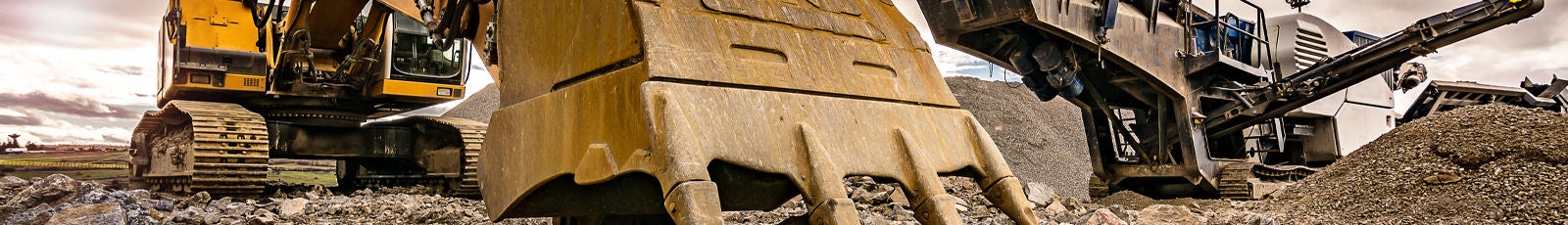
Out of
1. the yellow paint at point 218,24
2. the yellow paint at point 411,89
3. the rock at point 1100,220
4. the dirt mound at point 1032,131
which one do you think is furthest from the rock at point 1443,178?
the yellow paint at point 218,24

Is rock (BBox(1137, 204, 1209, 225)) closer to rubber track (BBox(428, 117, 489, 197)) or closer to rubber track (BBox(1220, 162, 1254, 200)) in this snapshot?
rubber track (BBox(1220, 162, 1254, 200))

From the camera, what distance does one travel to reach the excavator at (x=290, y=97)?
660 cm

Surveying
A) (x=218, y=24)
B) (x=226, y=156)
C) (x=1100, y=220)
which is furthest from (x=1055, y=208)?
(x=218, y=24)

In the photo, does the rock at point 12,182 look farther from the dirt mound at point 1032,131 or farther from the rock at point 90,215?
the dirt mound at point 1032,131

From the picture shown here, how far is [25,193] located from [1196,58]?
6798mm

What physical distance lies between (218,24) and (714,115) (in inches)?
263

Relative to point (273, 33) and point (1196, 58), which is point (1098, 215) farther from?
point (273, 33)

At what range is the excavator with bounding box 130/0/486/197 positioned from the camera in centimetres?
660

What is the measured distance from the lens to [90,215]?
13.7 ft

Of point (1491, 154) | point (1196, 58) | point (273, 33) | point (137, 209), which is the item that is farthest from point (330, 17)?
point (1491, 154)

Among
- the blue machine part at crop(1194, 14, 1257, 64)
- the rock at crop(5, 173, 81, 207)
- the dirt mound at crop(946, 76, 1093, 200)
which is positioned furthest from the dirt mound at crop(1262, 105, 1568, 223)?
the rock at crop(5, 173, 81, 207)

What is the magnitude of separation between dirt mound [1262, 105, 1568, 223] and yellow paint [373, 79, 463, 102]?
17.3ft

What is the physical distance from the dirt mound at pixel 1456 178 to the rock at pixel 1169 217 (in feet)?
1.85

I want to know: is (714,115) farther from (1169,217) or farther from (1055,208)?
(1055,208)
